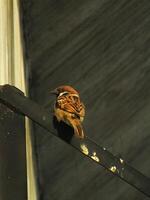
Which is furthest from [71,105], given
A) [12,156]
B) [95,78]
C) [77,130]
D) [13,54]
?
[13,54]

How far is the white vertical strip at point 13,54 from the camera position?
260cm

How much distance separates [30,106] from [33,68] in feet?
4.98

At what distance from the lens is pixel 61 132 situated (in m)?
1.35

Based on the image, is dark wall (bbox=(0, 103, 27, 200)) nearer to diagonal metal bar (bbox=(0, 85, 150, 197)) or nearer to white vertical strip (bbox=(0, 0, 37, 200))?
diagonal metal bar (bbox=(0, 85, 150, 197))

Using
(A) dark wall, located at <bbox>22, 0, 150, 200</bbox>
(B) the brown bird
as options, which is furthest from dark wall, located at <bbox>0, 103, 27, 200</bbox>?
(A) dark wall, located at <bbox>22, 0, 150, 200</bbox>

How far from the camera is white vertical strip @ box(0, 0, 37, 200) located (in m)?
2.60

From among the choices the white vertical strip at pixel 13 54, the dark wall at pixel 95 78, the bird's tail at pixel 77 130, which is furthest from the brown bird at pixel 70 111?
the white vertical strip at pixel 13 54

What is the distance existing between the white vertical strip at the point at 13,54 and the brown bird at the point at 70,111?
1010 mm

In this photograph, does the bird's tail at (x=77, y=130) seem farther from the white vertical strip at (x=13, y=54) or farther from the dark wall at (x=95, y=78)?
the white vertical strip at (x=13, y=54)

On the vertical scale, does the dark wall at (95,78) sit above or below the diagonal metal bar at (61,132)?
below

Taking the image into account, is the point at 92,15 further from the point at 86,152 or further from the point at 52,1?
the point at 86,152

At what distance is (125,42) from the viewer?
8.39 ft

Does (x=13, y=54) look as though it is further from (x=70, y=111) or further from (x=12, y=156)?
(x=12, y=156)

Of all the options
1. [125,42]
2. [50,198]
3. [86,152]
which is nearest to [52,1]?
[125,42]
